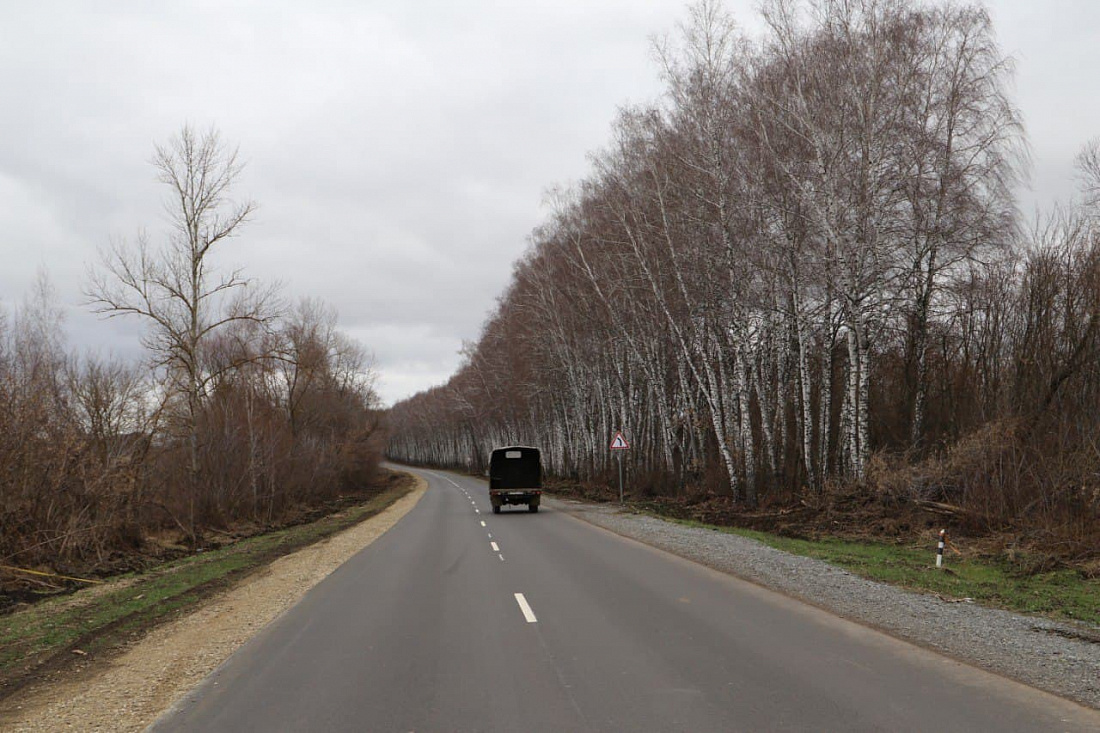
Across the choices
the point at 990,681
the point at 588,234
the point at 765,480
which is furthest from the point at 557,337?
the point at 990,681

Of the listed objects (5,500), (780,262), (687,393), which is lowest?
(5,500)

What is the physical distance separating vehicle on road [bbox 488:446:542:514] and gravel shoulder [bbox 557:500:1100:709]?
49.3ft

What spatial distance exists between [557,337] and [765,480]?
19476mm

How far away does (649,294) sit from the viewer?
31.4 m

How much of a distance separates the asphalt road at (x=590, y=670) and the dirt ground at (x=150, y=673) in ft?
1.05

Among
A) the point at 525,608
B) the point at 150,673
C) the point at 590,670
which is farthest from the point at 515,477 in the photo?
the point at 590,670

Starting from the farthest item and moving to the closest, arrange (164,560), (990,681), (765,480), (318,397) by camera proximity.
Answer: (318,397) → (765,480) → (164,560) → (990,681)

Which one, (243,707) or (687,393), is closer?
(243,707)

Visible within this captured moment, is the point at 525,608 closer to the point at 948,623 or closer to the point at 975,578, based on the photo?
the point at 948,623

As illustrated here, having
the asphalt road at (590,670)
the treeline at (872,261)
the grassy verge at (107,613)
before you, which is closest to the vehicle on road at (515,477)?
the treeline at (872,261)

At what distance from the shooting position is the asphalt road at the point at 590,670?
5656 millimetres

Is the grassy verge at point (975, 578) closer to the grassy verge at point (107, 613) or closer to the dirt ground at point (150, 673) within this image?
the dirt ground at point (150, 673)

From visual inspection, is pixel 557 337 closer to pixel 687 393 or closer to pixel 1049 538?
pixel 687 393

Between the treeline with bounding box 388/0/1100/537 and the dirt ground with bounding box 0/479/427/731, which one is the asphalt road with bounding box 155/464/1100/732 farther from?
the treeline with bounding box 388/0/1100/537
